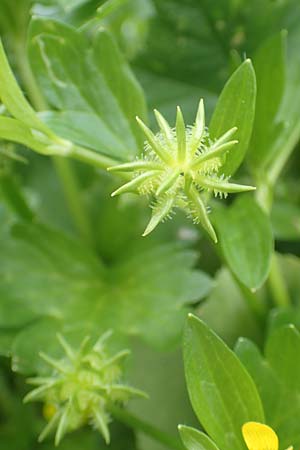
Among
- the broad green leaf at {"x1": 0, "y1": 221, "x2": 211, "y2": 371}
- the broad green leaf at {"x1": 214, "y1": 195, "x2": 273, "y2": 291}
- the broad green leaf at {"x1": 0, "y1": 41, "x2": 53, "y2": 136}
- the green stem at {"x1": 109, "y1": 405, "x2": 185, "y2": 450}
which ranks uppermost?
the broad green leaf at {"x1": 0, "y1": 41, "x2": 53, "y2": 136}

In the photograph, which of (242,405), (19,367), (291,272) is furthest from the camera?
(291,272)

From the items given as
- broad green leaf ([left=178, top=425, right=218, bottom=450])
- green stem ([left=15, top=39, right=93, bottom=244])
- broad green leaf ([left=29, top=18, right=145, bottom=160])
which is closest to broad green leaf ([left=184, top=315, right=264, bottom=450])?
broad green leaf ([left=178, top=425, right=218, bottom=450])

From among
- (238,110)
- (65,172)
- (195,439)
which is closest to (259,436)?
(195,439)

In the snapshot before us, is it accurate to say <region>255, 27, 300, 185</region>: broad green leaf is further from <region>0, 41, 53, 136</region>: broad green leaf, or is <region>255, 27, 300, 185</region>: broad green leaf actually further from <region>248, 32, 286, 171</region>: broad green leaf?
<region>0, 41, 53, 136</region>: broad green leaf

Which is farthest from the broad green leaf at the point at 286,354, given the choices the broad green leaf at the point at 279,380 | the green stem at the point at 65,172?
the green stem at the point at 65,172

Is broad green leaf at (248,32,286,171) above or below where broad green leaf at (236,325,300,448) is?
above

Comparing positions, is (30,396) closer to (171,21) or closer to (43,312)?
(43,312)

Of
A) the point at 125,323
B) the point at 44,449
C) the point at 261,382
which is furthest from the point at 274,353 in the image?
the point at 44,449

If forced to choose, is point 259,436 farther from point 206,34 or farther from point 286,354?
point 206,34
